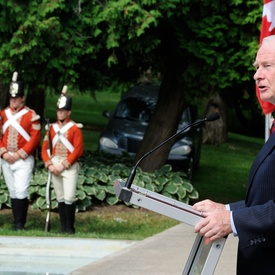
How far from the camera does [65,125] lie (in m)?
12.0

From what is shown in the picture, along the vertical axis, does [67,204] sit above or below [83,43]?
below

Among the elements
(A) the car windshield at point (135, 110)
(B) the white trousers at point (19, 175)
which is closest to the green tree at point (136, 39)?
(B) the white trousers at point (19, 175)

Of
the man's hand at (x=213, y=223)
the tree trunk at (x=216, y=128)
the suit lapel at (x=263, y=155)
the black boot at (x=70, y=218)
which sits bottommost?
the tree trunk at (x=216, y=128)

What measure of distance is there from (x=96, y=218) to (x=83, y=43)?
2494 mm

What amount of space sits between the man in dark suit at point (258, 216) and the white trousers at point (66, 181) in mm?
7749

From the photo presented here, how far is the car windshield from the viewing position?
1939 centimetres

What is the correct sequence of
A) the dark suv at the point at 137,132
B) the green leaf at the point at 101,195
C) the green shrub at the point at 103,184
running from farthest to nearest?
the dark suv at the point at 137,132 < the green leaf at the point at 101,195 < the green shrub at the point at 103,184

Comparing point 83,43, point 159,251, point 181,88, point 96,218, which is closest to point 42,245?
point 159,251

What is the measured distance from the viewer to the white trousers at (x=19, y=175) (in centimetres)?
1204

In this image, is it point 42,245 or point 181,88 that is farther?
point 181,88

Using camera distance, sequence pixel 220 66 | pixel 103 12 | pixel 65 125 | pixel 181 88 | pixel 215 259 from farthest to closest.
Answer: pixel 181 88, pixel 220 66, pixel 103 12, pixel 65 125, pixel 215 259

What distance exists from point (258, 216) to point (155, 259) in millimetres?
5444

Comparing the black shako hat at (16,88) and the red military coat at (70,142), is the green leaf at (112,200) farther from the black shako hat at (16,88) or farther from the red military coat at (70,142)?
the black shako hat at (16,88)

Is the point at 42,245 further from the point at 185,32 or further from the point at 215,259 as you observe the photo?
the point at 215,259
